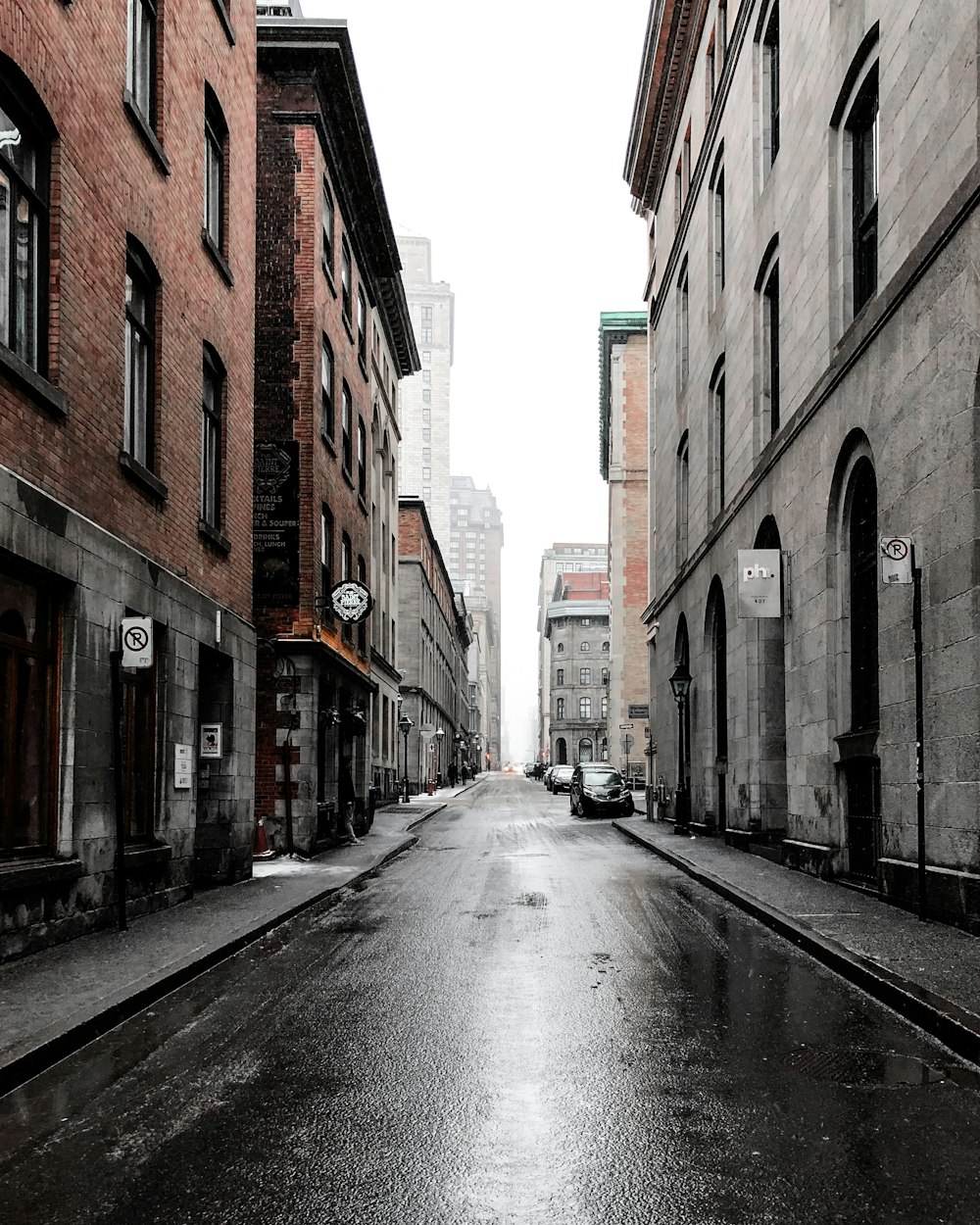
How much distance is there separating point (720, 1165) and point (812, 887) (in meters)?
10.6

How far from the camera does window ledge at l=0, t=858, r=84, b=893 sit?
9.65 metres

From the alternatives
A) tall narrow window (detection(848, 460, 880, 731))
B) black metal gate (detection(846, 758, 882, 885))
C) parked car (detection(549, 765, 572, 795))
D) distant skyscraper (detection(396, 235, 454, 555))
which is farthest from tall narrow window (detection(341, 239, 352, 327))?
distant skyscraper (detection(396, 235, 454, 555))

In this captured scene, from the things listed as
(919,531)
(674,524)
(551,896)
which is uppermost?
(674,524)

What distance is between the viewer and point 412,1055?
700 centimetres

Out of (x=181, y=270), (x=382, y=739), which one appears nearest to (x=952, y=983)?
(x=181, y=270)

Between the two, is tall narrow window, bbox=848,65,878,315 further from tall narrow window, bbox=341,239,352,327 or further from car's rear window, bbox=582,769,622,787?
car's rear window, bbox=582,769,622,787

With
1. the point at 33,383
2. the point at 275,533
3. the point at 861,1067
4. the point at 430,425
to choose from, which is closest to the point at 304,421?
the point at 275,533

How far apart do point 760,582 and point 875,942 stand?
29.0 ft

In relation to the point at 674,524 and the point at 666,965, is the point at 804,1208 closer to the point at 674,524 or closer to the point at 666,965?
the point at 666,965

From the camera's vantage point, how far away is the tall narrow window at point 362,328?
3303 cm

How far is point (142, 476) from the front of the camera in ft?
43.1

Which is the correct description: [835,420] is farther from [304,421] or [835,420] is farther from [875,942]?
[304,421]

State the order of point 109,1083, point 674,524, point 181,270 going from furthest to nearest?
point 674,524 < point 181,270 < point 109,1083

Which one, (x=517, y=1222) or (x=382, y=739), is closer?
(x=517, y=1222)
